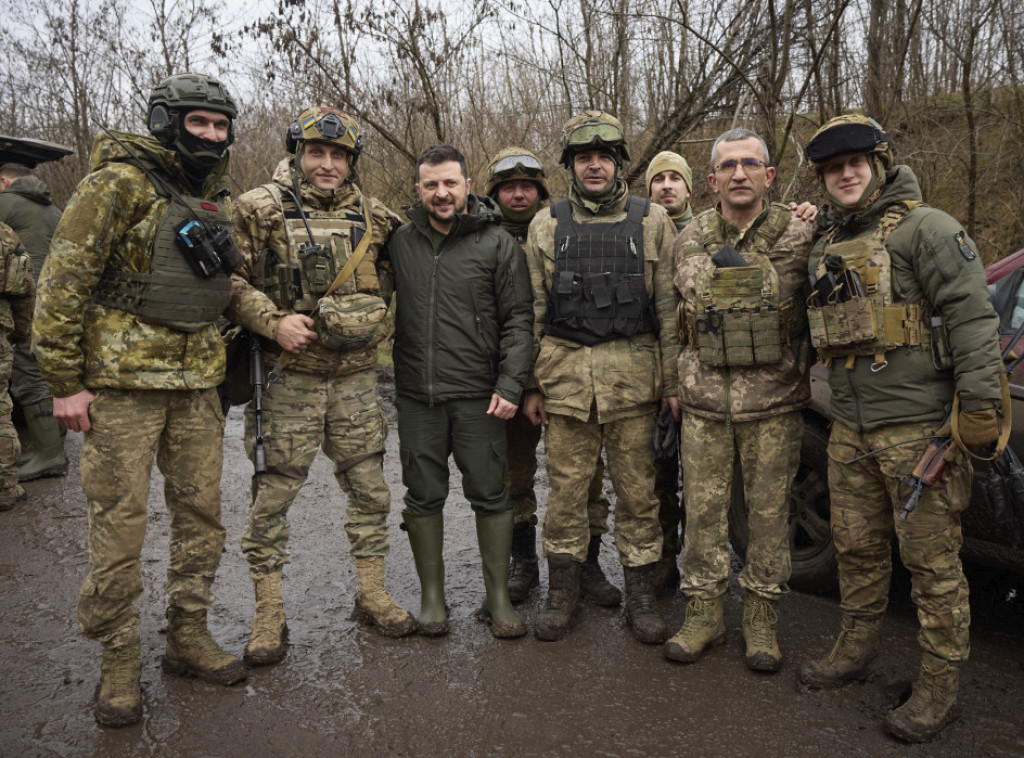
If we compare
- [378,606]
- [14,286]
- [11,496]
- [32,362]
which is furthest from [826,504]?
[32,362]

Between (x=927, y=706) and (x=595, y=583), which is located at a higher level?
(x=595, y=583)

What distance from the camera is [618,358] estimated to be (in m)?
3.40

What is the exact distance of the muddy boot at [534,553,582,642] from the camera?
11.2 ft

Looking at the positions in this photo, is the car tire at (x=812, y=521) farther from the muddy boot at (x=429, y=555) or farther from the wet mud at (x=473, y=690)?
the muddy boot at (x=429, y=555)

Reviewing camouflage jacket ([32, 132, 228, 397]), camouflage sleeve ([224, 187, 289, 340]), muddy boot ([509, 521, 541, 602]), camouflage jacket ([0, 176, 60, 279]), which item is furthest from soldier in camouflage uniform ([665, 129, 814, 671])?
camouflage jacket ([0, 176, 60, 279])

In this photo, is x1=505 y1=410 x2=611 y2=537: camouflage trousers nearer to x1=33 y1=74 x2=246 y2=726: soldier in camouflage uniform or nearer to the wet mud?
the wet mud

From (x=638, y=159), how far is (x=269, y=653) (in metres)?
6.70

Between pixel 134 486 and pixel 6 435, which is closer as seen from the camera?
pixel 134 486

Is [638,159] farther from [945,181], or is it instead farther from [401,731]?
[401,731]

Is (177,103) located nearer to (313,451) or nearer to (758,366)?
(313,451)

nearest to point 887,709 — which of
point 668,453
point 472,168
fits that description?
point 668,453

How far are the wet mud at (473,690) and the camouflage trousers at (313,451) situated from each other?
0.45 meters

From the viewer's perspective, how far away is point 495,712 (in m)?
2.80

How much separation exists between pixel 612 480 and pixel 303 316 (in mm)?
1566
